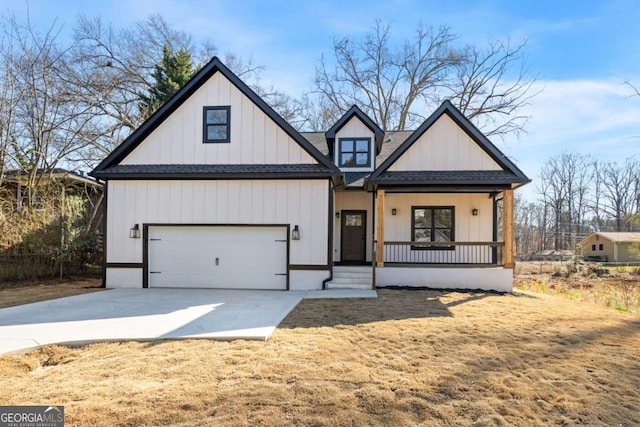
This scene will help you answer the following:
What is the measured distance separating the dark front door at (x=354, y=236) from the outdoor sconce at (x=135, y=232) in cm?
664

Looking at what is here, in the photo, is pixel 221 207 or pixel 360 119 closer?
pixel 221 207

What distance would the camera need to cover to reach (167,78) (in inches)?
906

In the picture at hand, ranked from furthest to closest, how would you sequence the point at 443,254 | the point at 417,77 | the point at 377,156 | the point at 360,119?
the point at 417,77 → the point at 377,156 → the point at 360,119 → the point at 443,254

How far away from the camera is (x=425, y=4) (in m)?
12.3

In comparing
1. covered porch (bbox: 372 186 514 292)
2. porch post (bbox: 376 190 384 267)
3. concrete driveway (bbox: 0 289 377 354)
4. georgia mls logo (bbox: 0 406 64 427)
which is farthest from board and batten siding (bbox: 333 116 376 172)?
georgia mls logo (bbox: 0 406 64 427)

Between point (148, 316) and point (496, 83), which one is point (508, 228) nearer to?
point (148, 316)

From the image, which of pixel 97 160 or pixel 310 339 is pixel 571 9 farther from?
pixel 97 160

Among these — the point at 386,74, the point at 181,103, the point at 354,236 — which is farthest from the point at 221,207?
the point at 386,74

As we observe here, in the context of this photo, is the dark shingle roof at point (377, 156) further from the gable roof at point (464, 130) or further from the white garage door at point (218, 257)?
the white garage door at point (218, 257)

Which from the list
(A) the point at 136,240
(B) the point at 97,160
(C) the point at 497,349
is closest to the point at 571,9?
(C) the point at 497,349

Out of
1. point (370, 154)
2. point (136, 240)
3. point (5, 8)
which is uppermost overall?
point (5, 8)

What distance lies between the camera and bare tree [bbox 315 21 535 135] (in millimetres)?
24812

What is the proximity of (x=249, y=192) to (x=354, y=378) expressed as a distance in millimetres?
7783

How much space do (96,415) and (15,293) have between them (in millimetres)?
9222
